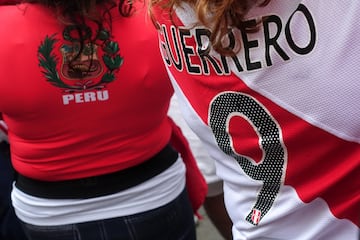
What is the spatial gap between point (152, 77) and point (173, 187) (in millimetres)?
372

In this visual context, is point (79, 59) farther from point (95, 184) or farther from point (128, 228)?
point (128, 228)

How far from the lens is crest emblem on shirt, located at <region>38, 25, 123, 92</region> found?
60.2 inches

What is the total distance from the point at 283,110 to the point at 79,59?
748mm

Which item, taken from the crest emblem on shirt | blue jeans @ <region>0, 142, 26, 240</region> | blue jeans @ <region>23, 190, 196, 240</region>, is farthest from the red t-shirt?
blue jeans @ <region>0, 142, 26, 240</region>

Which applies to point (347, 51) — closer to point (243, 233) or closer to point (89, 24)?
point (243, 233)

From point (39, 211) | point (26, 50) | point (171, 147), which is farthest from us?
point (171, 147)

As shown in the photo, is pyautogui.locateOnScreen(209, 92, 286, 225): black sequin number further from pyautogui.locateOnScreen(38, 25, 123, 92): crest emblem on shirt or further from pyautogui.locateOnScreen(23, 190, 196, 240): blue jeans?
pyautogui.locateOnScreen(23, 190, 196, 240): blue jeans

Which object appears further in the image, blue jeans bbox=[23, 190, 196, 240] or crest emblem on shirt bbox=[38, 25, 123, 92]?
blue jeans bbox=[23, 190, 196, 240]

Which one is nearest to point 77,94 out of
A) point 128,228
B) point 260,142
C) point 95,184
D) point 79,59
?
point 79,59

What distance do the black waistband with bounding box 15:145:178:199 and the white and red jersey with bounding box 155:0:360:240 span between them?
627 mm

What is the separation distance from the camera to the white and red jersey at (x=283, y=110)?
857mm

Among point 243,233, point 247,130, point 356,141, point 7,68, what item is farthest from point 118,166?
point 356,141

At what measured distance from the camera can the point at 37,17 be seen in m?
1.53

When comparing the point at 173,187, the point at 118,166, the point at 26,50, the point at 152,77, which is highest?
the point at 26,50
